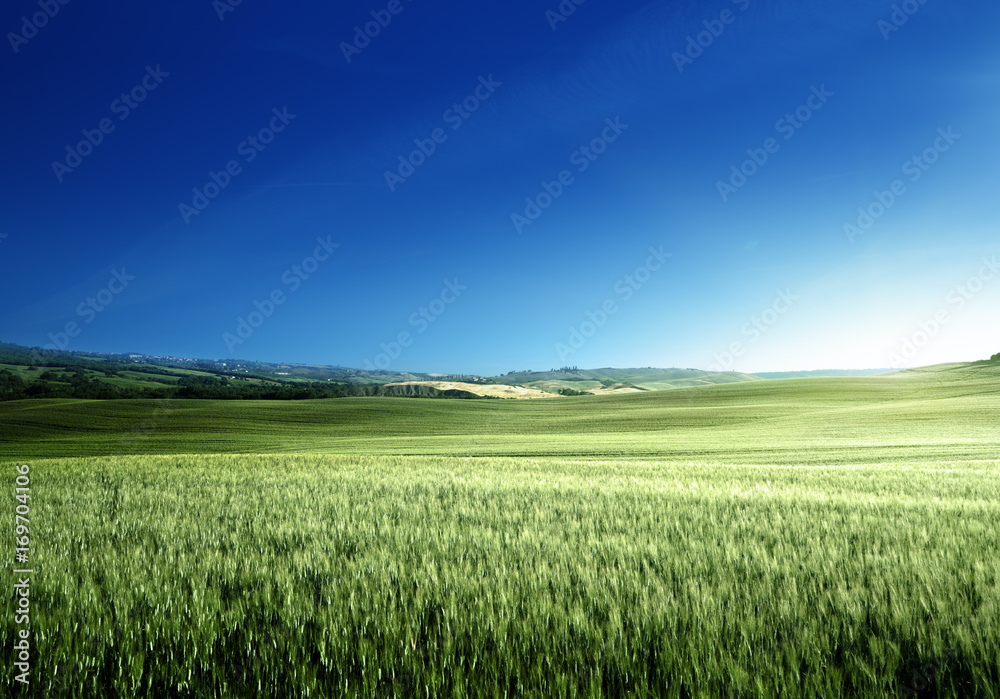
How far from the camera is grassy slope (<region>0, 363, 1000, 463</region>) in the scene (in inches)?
1110

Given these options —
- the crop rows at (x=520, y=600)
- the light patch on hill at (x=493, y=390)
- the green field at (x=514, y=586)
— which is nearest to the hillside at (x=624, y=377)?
the light patch on hill at (x=493, y=390)

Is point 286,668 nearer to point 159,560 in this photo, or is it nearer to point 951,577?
point 159,560

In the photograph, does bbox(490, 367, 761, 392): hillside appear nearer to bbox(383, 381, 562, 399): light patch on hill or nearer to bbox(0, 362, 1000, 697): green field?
bbox(383, 381, 562, 399): light patch on hill

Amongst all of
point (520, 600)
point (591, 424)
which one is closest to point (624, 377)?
point (591, 424)

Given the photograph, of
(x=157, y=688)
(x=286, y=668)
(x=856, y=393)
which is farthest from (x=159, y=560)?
(x=856, y=393)

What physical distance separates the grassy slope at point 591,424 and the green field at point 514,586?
58.8 ft

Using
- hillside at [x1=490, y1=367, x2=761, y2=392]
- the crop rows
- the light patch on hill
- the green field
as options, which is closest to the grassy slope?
the light patch on hill

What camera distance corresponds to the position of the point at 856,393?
2303 inches

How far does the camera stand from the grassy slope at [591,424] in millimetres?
28188

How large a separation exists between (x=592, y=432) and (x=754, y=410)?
19.8 m

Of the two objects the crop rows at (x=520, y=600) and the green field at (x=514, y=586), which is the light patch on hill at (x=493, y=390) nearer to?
the green field at (x=514, y=586)

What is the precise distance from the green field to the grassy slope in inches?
705

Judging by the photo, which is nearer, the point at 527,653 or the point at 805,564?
the point at 527,653

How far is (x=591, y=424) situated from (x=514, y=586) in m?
44.3
